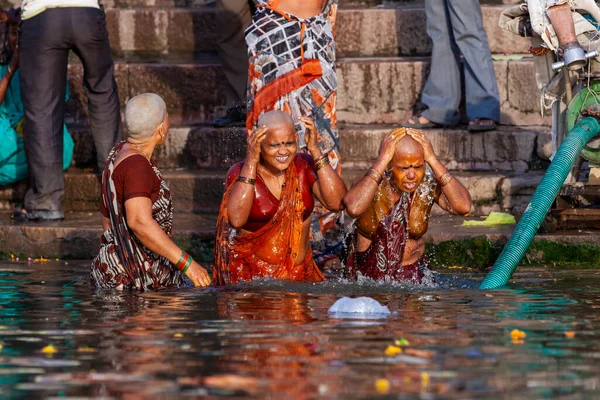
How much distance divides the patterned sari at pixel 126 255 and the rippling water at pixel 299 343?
0.16 metres

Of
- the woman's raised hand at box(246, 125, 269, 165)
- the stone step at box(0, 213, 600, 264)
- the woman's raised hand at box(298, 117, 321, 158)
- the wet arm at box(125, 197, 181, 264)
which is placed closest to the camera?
the wet arm at box(125, 197, 181, 264)

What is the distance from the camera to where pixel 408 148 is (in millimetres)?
7293

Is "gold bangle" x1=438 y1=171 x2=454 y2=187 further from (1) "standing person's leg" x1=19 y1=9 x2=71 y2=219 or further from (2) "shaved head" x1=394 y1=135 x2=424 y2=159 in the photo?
(1) "standing person's leg" x1=19 y1=9 x2=71 y2=219

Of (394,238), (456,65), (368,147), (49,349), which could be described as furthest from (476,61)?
(49,349)

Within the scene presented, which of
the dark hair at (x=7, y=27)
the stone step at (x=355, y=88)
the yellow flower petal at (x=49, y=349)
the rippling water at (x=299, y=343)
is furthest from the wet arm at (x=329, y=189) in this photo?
the dark hair at (x=7, y=27)

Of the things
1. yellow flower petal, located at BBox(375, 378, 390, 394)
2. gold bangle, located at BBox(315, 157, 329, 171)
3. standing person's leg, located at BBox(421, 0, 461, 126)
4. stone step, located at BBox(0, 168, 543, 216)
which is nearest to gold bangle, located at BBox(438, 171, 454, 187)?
gold bangle, located at BBox(315, 157, 329, 171)

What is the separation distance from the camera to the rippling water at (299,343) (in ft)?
14.6

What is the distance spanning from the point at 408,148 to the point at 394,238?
609 millimetres

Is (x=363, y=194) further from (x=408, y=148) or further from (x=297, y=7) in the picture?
(x=297, y=7)

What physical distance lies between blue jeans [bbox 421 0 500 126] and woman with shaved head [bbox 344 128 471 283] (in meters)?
2.35

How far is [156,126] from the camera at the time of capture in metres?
7.21

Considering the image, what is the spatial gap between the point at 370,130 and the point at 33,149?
2698 millimetres

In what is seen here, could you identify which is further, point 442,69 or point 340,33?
point 340,33

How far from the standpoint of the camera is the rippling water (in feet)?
14.6
